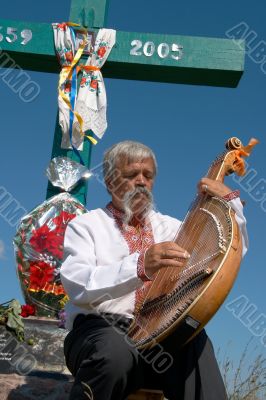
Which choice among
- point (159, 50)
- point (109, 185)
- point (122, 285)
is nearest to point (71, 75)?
point (159, 50)

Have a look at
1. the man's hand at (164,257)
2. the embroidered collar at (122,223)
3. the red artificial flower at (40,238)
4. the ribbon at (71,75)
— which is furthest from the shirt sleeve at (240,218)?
the ribbon at (71,75)

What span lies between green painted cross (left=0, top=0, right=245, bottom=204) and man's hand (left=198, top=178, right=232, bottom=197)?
9.24ft

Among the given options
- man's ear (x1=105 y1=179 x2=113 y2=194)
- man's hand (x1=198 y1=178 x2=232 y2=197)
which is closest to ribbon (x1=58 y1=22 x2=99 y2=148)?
man's ear (x1=105 y1=179 x2=113 y2=194)

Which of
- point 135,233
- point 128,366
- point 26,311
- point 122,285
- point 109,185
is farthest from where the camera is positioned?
point 26,311

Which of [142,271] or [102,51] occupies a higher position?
[102,51]

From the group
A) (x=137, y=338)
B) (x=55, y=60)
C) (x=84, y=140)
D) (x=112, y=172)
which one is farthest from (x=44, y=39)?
(x=137, y=338)

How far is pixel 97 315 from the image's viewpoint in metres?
2.21

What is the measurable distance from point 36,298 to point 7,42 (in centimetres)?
247

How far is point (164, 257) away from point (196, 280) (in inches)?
7.3

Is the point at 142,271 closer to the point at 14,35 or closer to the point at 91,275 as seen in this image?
the point at 91,275

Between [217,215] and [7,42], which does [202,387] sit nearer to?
[217,215]

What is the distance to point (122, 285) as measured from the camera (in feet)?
6.69

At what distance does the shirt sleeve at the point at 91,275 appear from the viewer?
2041mm

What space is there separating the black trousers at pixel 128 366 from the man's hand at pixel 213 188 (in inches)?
21.7
